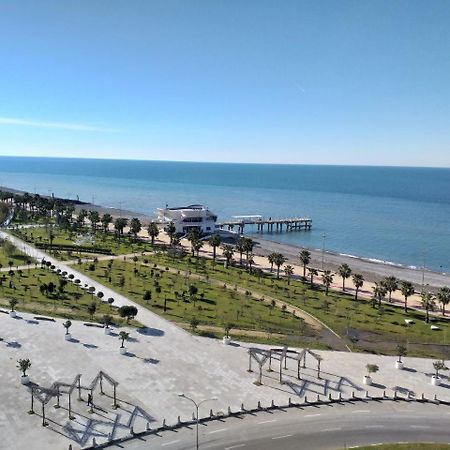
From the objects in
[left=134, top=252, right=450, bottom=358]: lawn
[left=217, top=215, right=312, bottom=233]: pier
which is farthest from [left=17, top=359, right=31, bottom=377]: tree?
[left=217, top=215, right=312, bottom=233]: pier

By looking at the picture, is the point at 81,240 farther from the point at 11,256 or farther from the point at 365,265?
the point at 365,265

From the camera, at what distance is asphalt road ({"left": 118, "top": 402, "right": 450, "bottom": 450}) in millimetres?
35375

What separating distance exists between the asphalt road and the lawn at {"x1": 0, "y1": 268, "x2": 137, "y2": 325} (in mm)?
26666

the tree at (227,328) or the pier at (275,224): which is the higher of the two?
the pier at (275,224)

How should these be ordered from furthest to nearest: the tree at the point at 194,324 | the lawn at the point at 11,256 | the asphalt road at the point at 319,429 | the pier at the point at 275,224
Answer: the pier at the point at 275,224 → the lawn at the point at 11,256 → the tree at the point at 194,324 → the asphalt road at the point at 319,429

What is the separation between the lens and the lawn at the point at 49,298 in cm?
6338

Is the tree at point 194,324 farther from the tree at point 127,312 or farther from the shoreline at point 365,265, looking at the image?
the shoreline at point 365,265

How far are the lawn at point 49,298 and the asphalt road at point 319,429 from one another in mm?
26666

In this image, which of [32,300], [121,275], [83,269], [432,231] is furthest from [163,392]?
[432,231]

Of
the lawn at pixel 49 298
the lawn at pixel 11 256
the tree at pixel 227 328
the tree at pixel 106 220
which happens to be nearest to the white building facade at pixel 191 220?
the tree at pixel 106 220

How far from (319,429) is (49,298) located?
46.8m

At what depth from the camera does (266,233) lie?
553ft

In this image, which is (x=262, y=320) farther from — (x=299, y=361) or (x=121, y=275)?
(x=121, y=275)

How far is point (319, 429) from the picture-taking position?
124ft
